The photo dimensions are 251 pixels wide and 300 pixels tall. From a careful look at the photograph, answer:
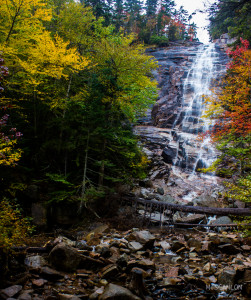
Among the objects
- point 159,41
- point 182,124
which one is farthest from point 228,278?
point 159,41

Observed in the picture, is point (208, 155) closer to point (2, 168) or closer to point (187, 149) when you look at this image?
point (187, 149)

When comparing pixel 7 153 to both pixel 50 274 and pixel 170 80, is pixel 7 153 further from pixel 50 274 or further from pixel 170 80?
pixel 170 80

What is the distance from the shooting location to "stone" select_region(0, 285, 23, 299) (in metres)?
3.14

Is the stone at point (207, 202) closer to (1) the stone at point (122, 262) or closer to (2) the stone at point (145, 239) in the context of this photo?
(2) the stone at point (145, 239)

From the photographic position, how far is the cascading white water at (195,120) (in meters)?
19.5

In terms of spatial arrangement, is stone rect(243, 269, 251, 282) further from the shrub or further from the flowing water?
the shrub

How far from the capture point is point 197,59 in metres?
34.3

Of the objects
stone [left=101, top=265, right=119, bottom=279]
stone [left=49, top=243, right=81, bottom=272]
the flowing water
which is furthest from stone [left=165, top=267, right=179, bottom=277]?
the flowing water

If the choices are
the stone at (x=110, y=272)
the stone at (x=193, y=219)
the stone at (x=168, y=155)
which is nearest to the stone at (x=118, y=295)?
the stone at (x=110, y=272)

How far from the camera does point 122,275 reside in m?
4.52

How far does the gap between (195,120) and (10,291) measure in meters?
24.2

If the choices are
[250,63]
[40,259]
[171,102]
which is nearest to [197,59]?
[171,102]

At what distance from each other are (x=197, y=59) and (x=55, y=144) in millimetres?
33835

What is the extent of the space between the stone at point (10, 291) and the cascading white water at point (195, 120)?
47.4 feet
